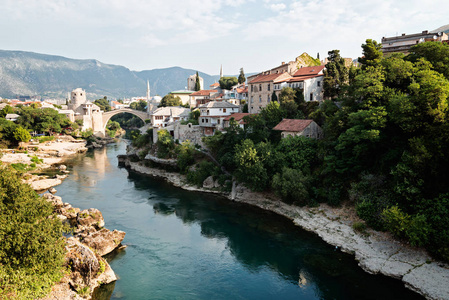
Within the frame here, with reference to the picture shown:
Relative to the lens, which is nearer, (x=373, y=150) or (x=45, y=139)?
(x=373, y=150)

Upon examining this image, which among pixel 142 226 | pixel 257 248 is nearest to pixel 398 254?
pixel 257 248

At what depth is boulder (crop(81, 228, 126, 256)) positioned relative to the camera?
19.5 m

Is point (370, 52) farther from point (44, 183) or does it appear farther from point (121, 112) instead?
point (121, 112)

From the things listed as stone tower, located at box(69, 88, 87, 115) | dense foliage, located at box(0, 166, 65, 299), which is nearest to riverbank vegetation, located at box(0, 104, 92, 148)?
stone tower, located at box(69, 88, 87, 115)

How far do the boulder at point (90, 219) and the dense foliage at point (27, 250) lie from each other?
7594 millimetres

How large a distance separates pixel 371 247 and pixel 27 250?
1921cm

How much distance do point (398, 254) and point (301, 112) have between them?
1977 cm

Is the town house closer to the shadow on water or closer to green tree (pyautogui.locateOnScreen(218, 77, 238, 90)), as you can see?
the shadow on water

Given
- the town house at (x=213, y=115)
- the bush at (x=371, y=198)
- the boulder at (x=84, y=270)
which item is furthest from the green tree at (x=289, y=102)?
the boulder at (x=84, y=270)

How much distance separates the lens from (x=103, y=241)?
19812mm

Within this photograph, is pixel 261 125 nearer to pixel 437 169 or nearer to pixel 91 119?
pixel 437 169

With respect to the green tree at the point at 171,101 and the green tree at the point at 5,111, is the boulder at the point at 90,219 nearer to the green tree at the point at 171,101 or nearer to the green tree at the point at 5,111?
the green tree at the point at 171,101

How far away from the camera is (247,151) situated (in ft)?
93.5

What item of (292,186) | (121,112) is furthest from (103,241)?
(121,112)
